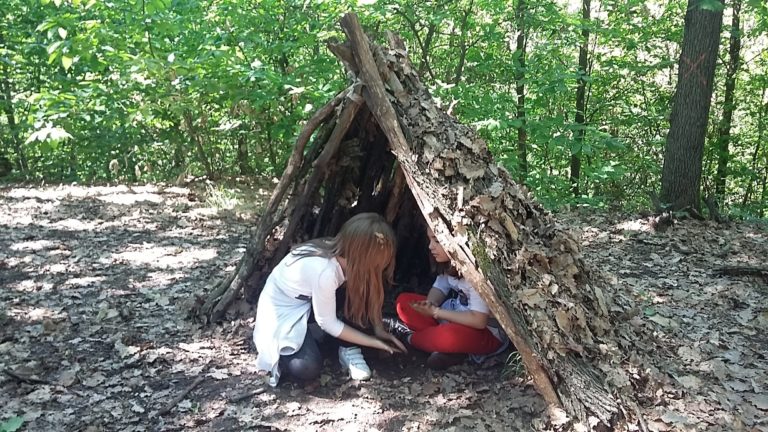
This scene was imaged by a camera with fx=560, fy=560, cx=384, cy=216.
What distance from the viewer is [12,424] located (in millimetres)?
3053

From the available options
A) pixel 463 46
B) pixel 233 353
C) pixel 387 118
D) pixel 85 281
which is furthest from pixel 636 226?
pixel 85 281

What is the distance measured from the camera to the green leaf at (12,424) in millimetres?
3008

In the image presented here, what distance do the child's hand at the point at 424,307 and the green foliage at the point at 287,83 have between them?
180 cm

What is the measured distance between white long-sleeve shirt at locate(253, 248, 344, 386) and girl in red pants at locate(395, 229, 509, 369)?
67 centimetres

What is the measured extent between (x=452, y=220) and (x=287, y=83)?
3.91m

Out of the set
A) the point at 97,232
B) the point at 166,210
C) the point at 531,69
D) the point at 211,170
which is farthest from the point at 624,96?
the point at 97,232

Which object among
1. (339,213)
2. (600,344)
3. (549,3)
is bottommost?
(600,344)

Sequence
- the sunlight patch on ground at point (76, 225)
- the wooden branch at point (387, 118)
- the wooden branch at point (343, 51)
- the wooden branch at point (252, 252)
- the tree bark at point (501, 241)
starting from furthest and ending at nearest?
the sunlight patch on ground at point (76, 225)
the wooden branch at point (252, 252)
the wooden branch at point (343, 51)
the wooden branch at point (387, 118)
the tree bark at point (501, 241)

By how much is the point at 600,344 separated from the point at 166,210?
6.56 m

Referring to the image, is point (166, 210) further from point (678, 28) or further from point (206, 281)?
point (678, 28)

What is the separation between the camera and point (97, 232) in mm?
6910

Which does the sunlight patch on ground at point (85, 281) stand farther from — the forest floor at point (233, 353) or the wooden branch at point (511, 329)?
the wooden branch at point (511, 329)

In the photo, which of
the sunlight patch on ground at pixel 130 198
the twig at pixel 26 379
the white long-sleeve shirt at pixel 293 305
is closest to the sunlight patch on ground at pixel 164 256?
the sunlight patch on ground at pixel 130 198

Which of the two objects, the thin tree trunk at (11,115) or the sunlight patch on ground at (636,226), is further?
the thin tree trunk at (11,115)
